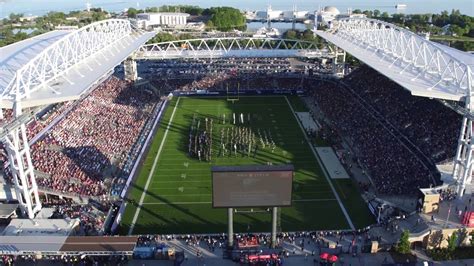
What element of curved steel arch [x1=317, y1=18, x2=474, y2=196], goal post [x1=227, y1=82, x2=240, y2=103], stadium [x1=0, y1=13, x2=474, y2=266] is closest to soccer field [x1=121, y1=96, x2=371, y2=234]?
stadium [x1=0, y1=13, x2=474, y2=266]

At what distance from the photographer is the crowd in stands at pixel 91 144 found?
1152 inches

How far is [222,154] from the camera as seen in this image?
3634 cm

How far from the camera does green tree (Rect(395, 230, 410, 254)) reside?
894 inches

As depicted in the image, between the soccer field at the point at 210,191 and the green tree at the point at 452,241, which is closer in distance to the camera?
the green tree at the point at 452,241

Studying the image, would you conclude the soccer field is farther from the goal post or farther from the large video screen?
the goal post

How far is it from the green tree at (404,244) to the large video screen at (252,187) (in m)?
6.10

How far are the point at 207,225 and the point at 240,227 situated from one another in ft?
6.36

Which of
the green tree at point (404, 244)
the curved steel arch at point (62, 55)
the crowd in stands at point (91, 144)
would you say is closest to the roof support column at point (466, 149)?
the green tree at point (404, 244)

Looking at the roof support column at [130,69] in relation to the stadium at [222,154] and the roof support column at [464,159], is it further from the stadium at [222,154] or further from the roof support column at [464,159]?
the roof support column at [464,159]

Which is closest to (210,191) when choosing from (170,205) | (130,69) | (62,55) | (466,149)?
(170,205)

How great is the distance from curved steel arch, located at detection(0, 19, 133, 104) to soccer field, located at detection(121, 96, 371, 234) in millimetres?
9303

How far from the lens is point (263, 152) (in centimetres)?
3666

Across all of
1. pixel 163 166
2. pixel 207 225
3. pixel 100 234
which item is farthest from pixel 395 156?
pixel 100 234

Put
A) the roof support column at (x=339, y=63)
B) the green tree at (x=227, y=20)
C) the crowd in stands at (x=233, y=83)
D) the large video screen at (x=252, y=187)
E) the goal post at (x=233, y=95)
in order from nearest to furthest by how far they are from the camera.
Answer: the large video screen at (x=252, y=187) → the goal post at (x=233, y=95) → the crowd in stands at (x=233, y=83) → the roof support column at (x=339, y=63) → the green tree at (x=227, y=20)
